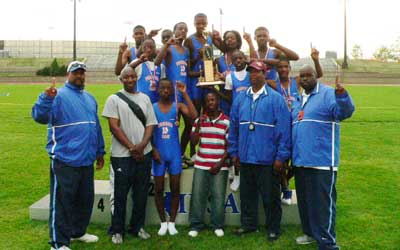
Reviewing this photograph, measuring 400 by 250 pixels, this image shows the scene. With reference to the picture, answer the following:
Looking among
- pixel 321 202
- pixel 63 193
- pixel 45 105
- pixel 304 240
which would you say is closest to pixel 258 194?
pixel 304 240

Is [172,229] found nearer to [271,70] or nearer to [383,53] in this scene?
[271,70]

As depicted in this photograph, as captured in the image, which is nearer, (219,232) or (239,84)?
(219,232)

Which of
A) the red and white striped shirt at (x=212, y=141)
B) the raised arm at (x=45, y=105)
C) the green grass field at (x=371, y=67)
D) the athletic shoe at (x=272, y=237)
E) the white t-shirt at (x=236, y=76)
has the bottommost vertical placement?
the athletic shoe at (x=272, y=237)

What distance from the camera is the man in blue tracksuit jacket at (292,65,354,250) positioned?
5.10m

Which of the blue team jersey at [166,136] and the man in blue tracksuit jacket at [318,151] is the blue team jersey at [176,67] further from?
the man in blue tracksuit jacket at [318,151]

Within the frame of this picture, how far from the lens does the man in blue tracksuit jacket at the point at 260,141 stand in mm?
5527

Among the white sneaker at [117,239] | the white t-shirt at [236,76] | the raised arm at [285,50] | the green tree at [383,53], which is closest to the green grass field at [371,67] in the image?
the green tree at [383,53]

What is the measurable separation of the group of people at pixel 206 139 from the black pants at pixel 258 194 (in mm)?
13

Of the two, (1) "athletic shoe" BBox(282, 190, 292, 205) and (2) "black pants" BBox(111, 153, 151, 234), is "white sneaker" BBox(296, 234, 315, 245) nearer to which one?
(1) "athletic shoe" BBox(282, 190, 292, 205)

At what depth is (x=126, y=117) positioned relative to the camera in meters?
5.53

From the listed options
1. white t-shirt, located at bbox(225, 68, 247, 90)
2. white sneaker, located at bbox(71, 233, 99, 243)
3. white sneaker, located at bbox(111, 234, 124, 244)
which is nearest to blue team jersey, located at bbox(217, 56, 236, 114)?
white t-shirt, located at bbox(225, 68, 247, 90)

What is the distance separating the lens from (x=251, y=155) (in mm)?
5582

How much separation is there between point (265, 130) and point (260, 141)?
139 mm

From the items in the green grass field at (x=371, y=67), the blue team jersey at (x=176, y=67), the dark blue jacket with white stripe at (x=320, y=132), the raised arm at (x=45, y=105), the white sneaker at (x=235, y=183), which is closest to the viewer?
the raised arm at (x=45, y=105)
